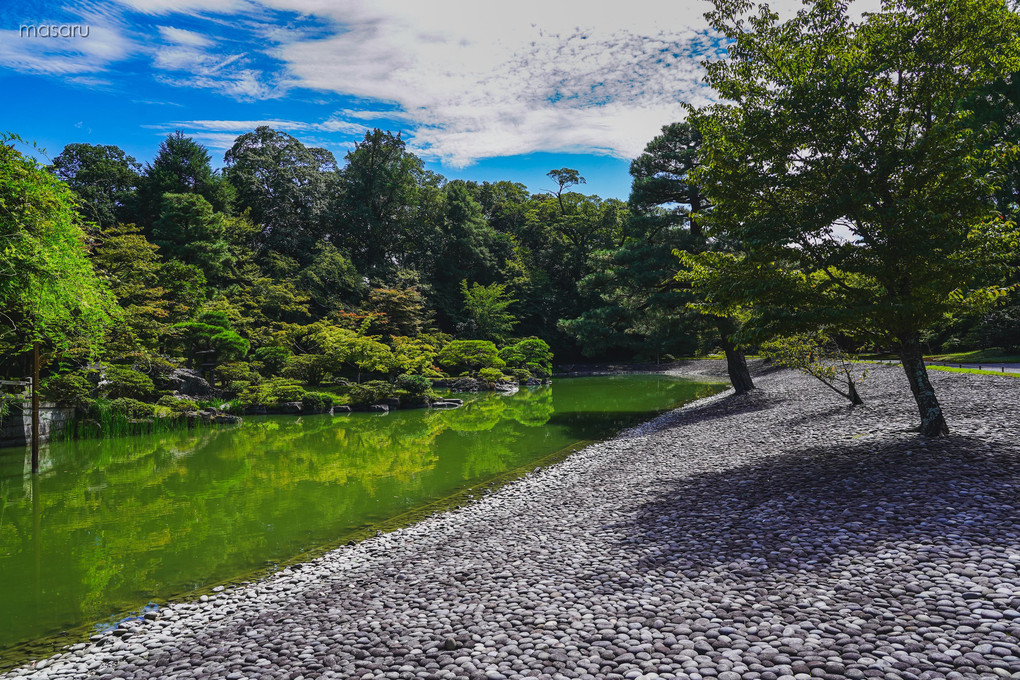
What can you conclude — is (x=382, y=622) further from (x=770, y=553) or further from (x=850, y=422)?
(x=850, y=422)

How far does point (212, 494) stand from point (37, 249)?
543 cm

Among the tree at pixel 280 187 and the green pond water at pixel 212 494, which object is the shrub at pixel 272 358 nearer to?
the green pond water at pixel 212 494

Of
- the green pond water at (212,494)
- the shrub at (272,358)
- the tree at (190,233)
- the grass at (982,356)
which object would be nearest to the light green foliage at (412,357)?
the green pond water at (212,494)

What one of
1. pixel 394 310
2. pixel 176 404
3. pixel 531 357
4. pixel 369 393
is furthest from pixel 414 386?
pixel 531 357

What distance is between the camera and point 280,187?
33.9 meters

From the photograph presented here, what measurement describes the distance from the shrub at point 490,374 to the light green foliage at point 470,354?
0.99 meters

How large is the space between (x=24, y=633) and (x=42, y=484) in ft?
21.7

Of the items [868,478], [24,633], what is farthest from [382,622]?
[868,478]

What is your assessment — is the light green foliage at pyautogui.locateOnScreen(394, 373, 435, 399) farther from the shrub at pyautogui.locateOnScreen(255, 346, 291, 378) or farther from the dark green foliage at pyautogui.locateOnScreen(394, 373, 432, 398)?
the shrub at pyautogui.locateOnScreen(255, 346, 291, 378)

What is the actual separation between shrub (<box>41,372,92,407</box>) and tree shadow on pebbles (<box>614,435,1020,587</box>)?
14289mm

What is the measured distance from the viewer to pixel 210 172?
3098 cm

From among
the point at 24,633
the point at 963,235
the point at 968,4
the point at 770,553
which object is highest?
the point at 968,4

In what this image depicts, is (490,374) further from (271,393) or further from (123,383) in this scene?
(123,383)

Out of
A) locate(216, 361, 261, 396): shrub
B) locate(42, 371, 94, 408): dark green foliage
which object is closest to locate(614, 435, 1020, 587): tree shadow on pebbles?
locate(42, 371, 94, 408): dark green foliage
